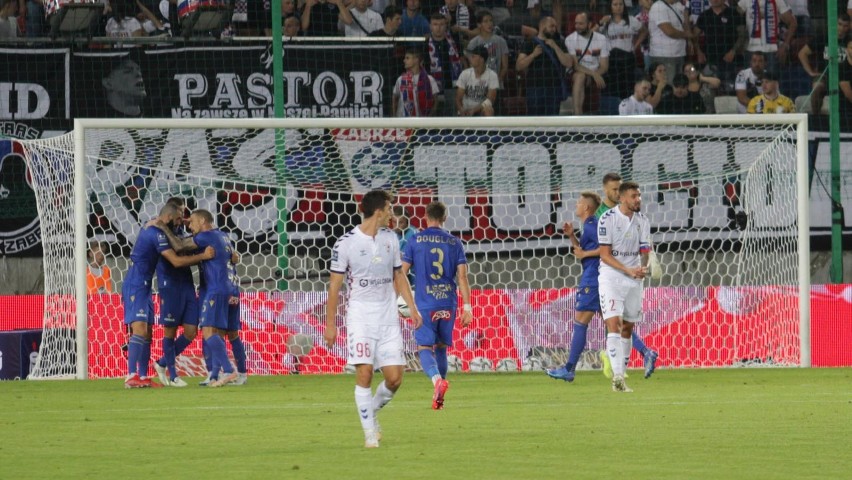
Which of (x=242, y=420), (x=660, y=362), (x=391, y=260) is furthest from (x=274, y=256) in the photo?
(x=391, y=260)

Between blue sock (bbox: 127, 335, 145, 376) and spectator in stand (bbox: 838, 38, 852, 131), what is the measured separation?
33.4 ft

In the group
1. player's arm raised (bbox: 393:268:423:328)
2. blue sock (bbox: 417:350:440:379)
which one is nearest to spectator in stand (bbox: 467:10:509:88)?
blue sock (bbox: 417:350:440:379)

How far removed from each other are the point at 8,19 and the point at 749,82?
1070cm

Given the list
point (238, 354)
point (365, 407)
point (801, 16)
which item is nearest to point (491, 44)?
point (801, 16)

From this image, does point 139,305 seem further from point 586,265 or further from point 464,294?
point 586,265

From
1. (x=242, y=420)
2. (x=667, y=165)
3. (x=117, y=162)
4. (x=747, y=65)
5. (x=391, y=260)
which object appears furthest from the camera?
(x=747, y=65)

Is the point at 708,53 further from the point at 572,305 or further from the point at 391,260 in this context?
the point at 391,260

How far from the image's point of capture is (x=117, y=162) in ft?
58.4

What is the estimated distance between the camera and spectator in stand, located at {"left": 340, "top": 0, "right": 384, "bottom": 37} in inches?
811

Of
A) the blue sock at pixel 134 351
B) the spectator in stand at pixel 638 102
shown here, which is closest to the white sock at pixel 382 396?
the blue sock at pixel 134 351

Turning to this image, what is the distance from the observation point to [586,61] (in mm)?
21062

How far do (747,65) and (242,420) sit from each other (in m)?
12.7

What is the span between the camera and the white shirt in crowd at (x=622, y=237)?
1370cm

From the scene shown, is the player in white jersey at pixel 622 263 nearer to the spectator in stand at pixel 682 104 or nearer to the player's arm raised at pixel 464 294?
the player's arm raised at pixel 464 294
